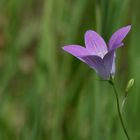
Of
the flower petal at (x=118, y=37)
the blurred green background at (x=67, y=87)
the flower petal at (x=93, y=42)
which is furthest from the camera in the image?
the blurred green background at (x=67, y=87)

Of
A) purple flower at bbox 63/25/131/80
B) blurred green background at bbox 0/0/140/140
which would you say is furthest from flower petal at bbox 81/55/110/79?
blurred green background at bbox 0/0/140/140

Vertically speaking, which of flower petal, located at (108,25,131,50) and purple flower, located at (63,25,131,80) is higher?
flower petal, located at (108,25,131,50)

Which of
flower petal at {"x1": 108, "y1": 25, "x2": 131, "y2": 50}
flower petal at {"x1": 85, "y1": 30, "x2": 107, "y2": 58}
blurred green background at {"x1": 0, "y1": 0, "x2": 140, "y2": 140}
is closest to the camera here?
flower petal at {"x1": 108, "y1": 25, "x2": 131, "y2": 50}

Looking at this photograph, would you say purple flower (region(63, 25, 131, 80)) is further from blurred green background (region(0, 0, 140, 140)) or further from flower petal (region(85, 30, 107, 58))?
blurred green background (region(0, 0, 140, 140))

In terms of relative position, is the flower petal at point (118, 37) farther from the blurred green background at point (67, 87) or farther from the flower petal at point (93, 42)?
the blurred green background at point (67, 87)

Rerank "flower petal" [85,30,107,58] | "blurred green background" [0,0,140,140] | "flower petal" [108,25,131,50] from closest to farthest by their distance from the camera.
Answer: "flower petal" [108,25,131,50] < "flower petal" [85,30,107,58] < "blurred green background" [0,0,140,140]

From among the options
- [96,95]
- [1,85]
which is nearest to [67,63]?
[1,85]

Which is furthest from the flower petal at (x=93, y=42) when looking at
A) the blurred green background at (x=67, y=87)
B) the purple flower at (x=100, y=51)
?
the blurred green background at (x=67, y=87)

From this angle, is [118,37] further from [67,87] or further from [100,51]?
[67,87]

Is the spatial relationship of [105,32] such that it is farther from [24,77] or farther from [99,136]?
[24,77]
